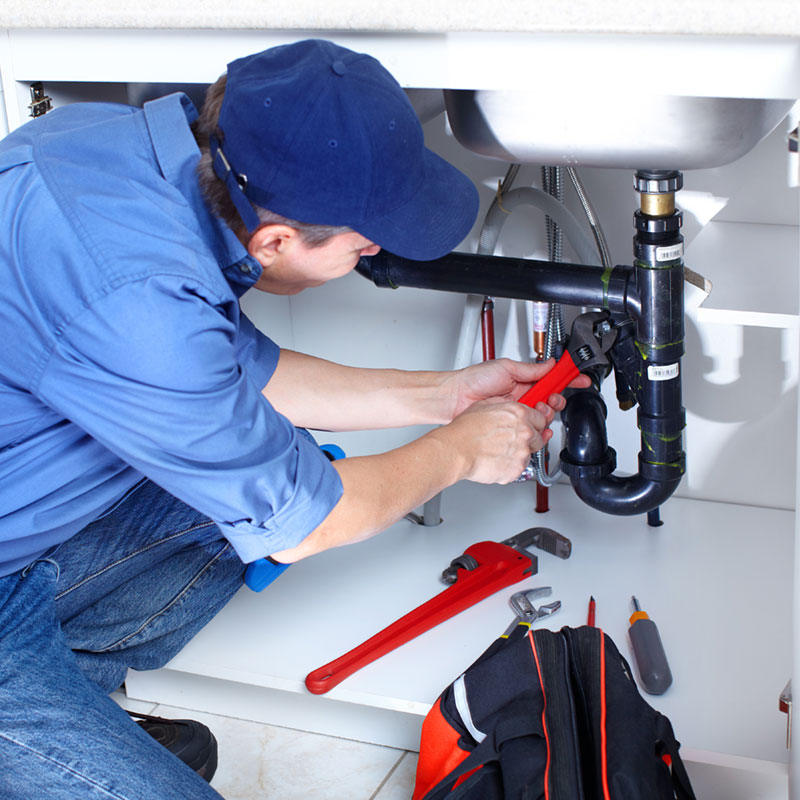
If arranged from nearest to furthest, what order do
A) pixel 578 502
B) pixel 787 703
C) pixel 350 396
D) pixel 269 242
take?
pixel 269 242, pixel 787 703, pixel 350 396, pixel 578 502

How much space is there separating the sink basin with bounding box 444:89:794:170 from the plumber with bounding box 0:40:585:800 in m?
0.10

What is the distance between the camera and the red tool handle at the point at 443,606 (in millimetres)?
1146

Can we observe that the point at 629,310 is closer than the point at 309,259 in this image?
No

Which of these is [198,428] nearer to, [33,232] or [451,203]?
[33,232]

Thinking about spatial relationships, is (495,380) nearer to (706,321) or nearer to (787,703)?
(706,321)

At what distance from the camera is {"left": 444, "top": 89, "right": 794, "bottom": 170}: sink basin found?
2.81ft

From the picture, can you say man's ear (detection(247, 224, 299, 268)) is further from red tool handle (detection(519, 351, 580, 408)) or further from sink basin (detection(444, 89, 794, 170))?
red tool handle (detection(519, 351, 580, 408))

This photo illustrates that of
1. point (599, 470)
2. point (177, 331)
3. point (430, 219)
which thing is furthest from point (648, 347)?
point (177, 331)

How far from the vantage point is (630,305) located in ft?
3.47

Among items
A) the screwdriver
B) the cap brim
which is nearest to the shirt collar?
the cap brim

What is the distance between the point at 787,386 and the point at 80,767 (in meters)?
1.01

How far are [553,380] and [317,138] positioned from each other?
1.52 ft

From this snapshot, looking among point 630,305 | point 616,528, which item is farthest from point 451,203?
point 616,528

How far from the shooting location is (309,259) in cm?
87
